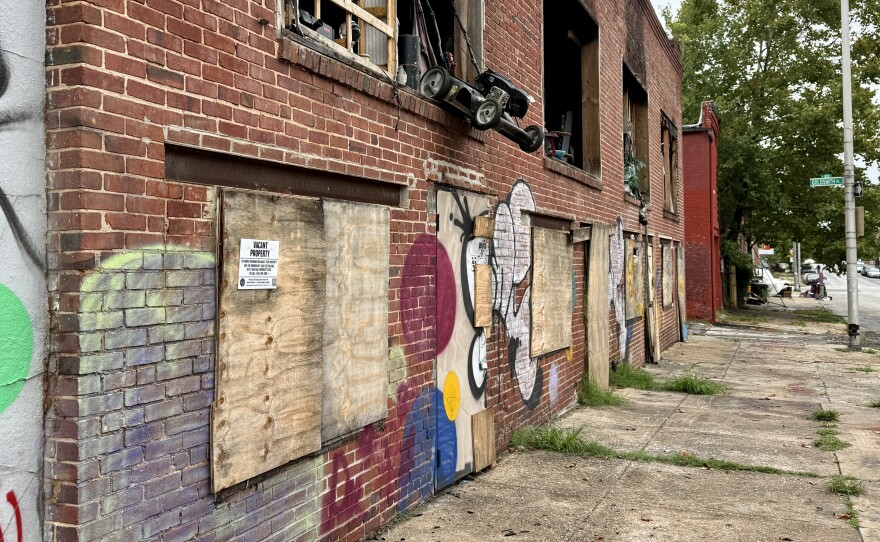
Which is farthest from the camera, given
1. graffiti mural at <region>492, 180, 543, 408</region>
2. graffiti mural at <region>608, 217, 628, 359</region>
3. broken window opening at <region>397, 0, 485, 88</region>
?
graffiti mural at <region>608, 217, 628, 359</region>

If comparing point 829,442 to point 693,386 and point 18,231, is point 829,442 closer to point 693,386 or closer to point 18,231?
point 693,386

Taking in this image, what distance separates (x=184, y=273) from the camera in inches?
131

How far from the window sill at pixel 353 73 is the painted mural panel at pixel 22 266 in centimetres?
135

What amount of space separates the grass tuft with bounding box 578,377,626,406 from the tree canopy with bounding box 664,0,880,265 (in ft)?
61.5

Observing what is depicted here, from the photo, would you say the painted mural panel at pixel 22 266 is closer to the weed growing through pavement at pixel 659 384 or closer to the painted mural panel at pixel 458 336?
the painted mural panel at pixel 458 336

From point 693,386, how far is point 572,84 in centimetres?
483

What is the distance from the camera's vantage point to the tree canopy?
26.1 meters

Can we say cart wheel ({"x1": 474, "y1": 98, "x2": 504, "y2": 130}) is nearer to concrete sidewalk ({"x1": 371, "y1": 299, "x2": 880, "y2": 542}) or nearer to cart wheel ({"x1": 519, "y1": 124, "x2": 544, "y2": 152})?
cart wheel ({"x1": 519, "y1": 124, "x2": 544, "y2": 152})

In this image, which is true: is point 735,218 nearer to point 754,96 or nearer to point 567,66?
point 754,96

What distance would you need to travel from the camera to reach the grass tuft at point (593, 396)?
9641 millimetres

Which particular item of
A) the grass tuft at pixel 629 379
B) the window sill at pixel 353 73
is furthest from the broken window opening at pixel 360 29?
the grass tuft at pixel 629 379

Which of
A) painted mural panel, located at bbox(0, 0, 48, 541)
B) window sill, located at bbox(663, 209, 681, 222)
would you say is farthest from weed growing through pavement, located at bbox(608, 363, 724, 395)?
painted mural panel, located at bbox(0, 0, 48, 541)

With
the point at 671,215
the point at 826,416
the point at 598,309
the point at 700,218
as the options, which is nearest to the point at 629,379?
the point at 598,309

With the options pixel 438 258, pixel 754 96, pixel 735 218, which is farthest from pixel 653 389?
pixel 754 96
